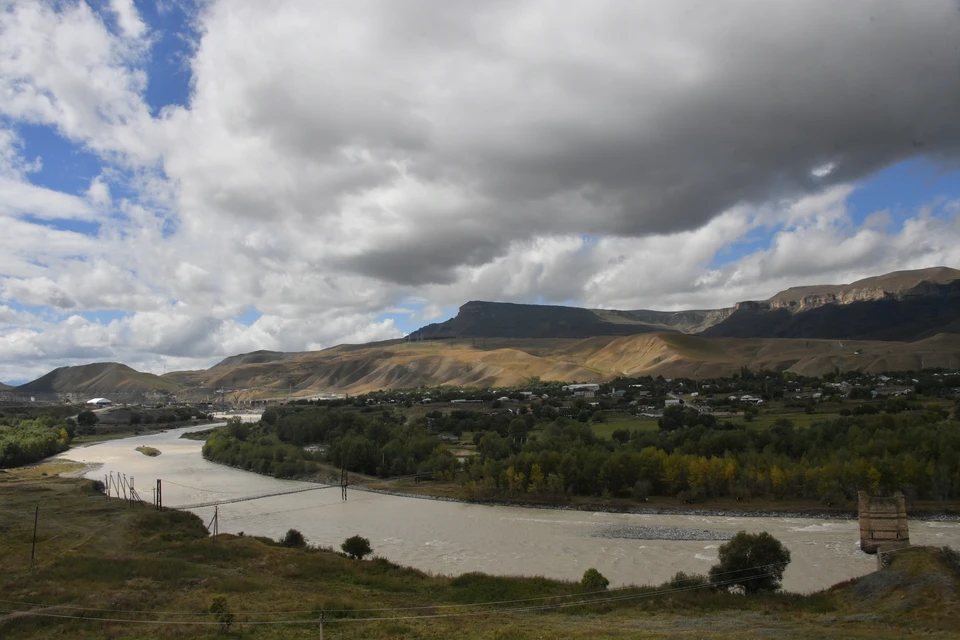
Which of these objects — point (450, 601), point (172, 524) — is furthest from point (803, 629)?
point (172, 524)

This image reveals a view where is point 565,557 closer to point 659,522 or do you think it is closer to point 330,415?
point 659,522

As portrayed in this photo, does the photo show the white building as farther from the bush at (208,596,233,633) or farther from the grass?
the bush at (208,596,233,633)

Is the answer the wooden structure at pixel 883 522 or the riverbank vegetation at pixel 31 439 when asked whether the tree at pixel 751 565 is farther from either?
the riverbank vegetation at pixel 31 439

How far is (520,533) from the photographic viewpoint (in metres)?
38.8

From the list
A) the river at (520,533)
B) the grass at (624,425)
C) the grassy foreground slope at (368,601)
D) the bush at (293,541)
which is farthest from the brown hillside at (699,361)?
the grassy foreground slope at (368,601)

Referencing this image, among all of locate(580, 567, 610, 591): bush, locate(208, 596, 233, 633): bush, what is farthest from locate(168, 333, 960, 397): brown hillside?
locate(208, 596, 233, 633): bush

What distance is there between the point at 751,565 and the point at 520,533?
15673mm

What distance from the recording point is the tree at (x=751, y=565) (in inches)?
992

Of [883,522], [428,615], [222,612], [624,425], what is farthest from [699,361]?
[222,612]

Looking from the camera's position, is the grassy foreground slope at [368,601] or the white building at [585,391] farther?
the white building at [585,391]

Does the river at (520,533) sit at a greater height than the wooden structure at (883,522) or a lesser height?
lesser

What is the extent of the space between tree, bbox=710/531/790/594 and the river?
124 cm

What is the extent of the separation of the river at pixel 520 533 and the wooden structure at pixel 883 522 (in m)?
2.70

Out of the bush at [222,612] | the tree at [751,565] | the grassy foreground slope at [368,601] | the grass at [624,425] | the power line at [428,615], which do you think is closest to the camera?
the grassy foreground slope at [368,601]
